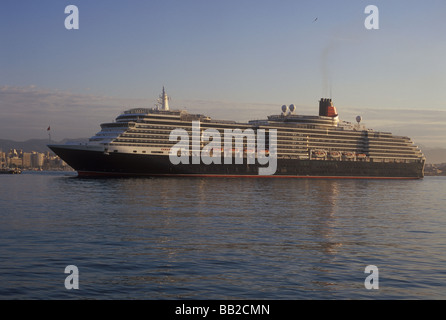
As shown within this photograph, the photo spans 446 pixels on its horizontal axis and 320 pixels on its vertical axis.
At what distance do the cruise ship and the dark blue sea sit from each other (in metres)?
60.6

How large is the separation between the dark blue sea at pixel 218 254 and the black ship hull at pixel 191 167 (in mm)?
58950

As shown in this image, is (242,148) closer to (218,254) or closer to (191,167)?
(191,167)

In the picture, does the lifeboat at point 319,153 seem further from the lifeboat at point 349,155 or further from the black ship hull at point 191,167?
the lifeboat at point 349,155

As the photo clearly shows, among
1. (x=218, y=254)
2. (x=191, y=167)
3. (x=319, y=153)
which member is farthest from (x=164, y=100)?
(x=218, y=254)

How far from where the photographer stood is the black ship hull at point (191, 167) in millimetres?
96438

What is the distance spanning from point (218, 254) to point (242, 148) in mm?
94035

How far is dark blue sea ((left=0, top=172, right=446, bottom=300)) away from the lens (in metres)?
16.0

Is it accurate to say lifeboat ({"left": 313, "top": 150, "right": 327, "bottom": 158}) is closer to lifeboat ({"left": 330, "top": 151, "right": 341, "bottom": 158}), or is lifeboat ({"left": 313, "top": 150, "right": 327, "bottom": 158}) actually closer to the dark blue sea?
lifeboat ({"left": 330, "top": 151, "right": 341, "bottom": 158})

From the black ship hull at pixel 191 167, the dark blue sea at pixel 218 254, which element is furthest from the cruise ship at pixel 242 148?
the dark blue sea at pixel 218 254

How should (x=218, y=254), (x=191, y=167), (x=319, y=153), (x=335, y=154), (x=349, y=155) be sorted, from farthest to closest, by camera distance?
(x=349, y=155), (x=335, y=154), (x=319, y=153), (x=191, y=167), (x=218, y=254)

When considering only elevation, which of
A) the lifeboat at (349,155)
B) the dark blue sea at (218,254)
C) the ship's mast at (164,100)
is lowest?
the dark blue sea at (218,254)

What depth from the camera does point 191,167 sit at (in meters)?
103
